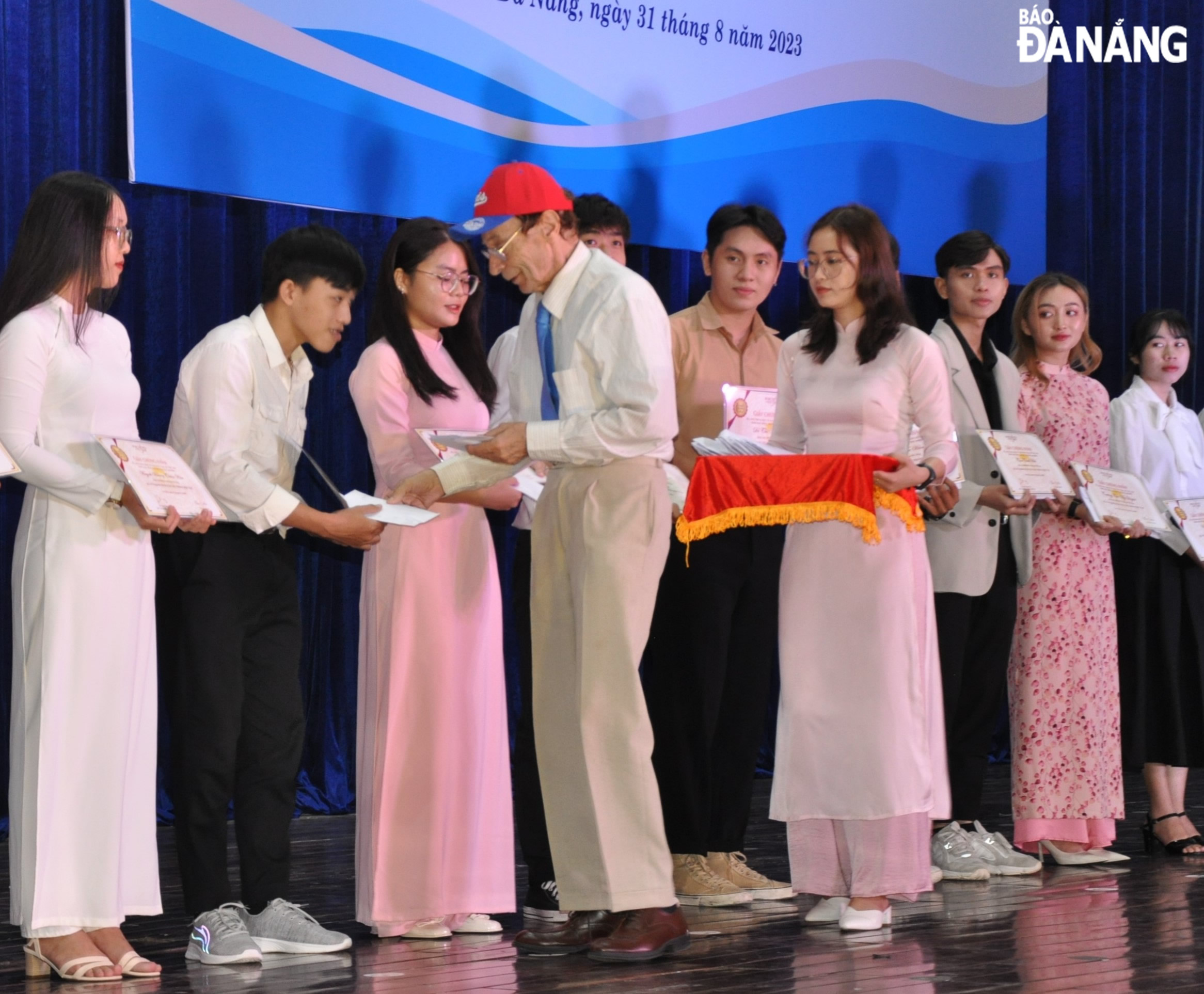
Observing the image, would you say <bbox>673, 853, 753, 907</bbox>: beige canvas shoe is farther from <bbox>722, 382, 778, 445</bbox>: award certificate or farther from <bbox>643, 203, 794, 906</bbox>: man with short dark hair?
<bbox>722, 382, 778, 445</bbox>: award certificate

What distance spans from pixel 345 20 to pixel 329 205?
0.57 meters

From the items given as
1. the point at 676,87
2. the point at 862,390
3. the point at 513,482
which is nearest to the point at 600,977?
the point at 513,482

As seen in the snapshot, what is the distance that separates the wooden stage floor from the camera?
111 inches

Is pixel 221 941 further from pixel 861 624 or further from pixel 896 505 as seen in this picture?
pixel 896 505

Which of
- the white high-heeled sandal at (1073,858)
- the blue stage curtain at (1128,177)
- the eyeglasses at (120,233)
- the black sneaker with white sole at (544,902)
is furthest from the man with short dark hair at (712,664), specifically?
the blue stage curtain at (1128,177)

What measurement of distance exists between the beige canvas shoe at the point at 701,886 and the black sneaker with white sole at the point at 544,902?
1.32 feet

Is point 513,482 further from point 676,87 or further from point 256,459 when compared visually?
point 676,87

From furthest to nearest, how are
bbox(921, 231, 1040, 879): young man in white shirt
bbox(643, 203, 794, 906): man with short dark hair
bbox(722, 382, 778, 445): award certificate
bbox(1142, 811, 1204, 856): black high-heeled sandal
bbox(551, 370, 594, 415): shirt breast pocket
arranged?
1. bbox(1142, 811, 1204, 856): black high-heeled sandal
2. bbox(921, 231, 1040, 879): young man in white shirt
3. bbox(722, 382, 778, 445): award certificate
4. bbox(643, 203, 794, 906): man with short dark hair
5. bbox(551, 370, 594, 415): shirt breast pocket

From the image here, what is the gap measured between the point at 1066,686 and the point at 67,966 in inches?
107

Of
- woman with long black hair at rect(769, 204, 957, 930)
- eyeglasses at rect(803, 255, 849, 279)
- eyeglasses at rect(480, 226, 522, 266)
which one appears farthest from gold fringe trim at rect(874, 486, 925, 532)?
eyeglasses at rect(480, 226, 522, 266)

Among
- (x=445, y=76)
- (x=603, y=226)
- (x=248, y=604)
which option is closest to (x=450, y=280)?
(x=603, y=226)

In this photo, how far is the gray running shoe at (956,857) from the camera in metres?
4.09

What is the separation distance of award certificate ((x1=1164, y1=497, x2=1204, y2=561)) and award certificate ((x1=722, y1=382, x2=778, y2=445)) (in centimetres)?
136

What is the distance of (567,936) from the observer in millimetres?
3168
